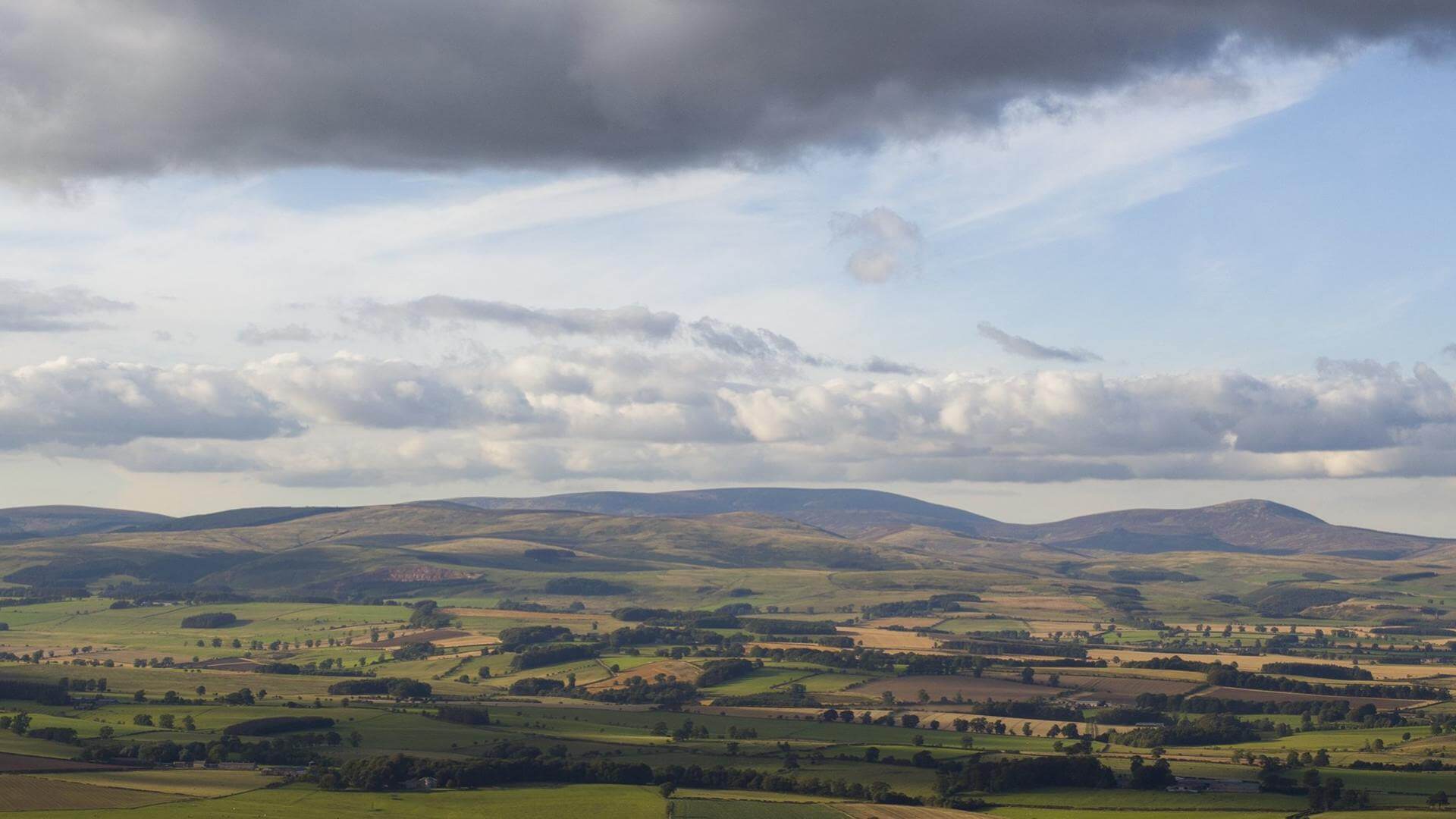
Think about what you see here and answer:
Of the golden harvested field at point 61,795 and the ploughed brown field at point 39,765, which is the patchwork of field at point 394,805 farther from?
the ploughed brown field at point 39,765

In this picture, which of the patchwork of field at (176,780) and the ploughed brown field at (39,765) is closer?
the patchwork of field at (176,780)

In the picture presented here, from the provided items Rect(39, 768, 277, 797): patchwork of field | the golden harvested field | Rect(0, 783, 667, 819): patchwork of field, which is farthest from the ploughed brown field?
Rect(0, 783, 667, 819): patchwork of field

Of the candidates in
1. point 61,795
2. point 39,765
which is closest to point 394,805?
point 61,795

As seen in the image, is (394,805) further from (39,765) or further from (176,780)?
(39,765)

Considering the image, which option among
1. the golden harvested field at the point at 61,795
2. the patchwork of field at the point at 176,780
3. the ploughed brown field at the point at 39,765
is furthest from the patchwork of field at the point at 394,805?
the ploughed brown field at the point at 39,765

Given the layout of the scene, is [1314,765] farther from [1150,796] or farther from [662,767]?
[662,767]

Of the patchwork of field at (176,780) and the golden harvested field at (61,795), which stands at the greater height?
the golden harvested field at (61,795)

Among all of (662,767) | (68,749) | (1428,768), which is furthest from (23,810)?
A: (1428,768)

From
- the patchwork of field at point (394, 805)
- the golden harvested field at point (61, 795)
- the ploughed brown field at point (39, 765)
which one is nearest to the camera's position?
the patchwork of field at point (394, 805)

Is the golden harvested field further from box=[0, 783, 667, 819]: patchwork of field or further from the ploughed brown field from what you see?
the ploughed brown field
